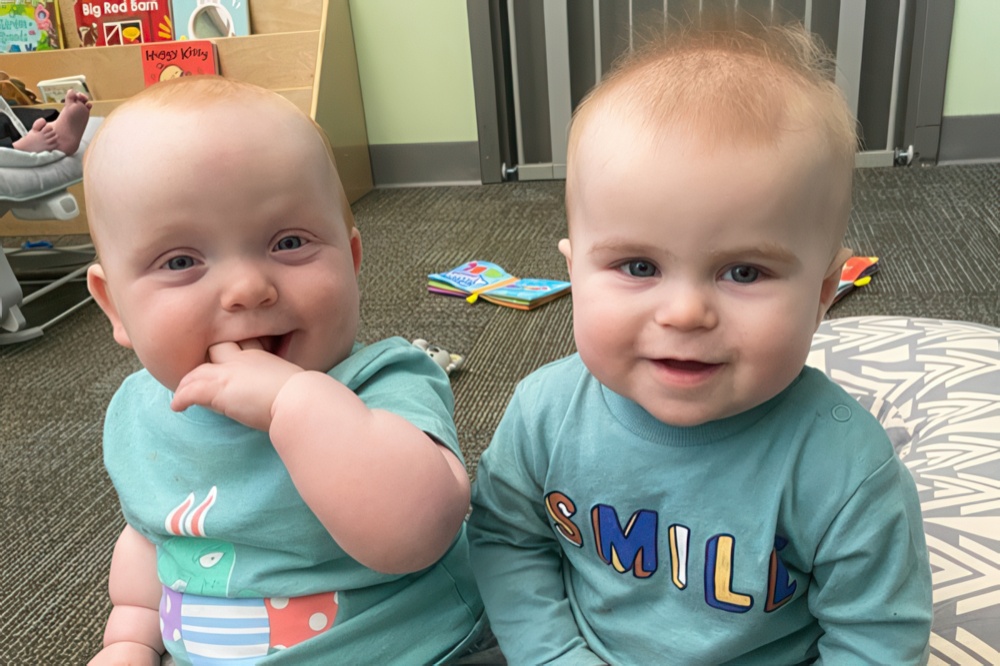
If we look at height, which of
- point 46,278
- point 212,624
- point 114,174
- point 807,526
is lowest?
point 46,278

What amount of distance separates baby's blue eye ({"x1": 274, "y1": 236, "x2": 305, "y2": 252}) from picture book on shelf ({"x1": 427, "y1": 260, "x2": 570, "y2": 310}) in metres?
1.36

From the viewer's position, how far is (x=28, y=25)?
3123mm

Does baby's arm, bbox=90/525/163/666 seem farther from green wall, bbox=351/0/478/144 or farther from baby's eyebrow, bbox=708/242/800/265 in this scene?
green wall, bbox=351/0/478/144

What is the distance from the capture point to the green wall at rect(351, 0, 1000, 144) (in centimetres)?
292

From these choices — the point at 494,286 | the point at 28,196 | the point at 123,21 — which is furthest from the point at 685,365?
the point at 123,21

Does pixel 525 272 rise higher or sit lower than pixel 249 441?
lower

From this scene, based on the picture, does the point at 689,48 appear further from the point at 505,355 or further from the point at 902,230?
the point at 902,230

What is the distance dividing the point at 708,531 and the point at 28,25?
3.28 m

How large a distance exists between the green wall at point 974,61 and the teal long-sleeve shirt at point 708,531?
2673 millimetres

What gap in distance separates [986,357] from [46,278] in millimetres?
2357

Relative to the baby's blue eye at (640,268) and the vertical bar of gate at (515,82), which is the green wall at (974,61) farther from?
the baby's blue eye at (640,268)

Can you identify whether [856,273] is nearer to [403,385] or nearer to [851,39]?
[851,39]

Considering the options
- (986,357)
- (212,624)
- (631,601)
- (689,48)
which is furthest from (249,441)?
(986,357)

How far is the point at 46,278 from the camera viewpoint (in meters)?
2.56
